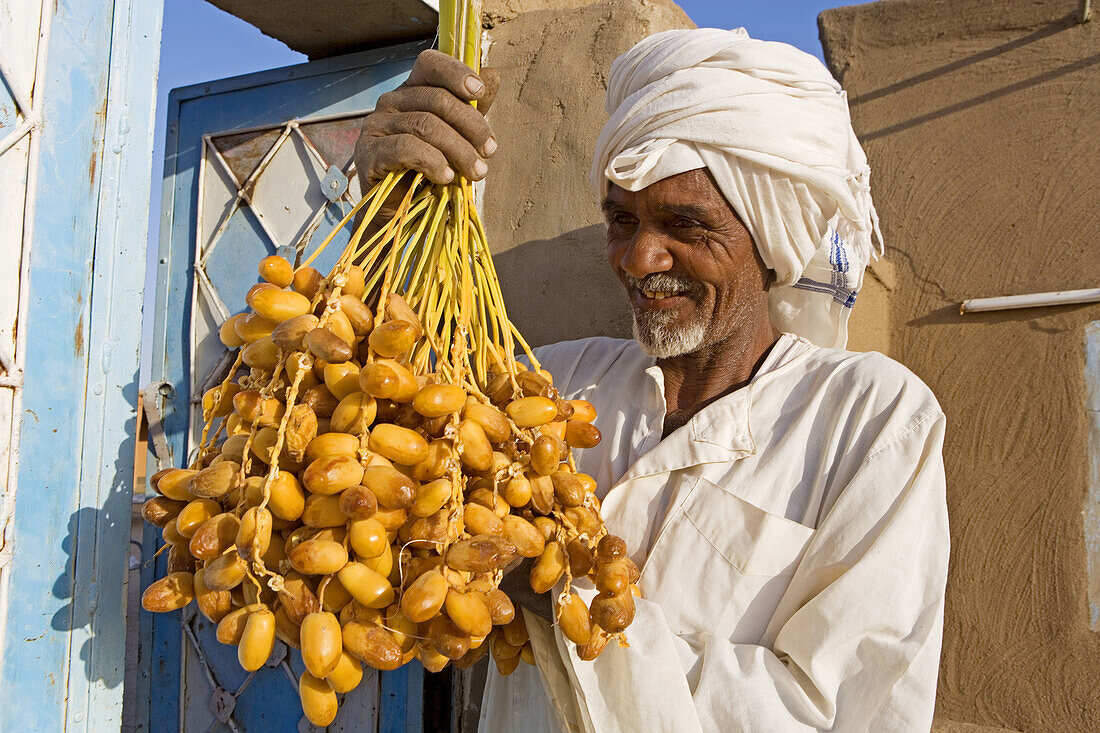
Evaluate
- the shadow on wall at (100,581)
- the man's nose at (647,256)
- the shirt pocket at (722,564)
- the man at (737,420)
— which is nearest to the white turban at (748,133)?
the man at (737,420)

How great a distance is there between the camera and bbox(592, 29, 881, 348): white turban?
1.60m

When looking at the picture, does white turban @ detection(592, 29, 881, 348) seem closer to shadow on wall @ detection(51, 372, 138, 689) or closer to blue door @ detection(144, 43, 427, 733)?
blue door @ detection(144, 43, 427, 733)

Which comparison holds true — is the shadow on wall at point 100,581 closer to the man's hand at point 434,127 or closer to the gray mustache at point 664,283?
the man's hand at point 434,127

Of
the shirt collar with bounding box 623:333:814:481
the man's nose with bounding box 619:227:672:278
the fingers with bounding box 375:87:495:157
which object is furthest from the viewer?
the man's nose with bounding box 619:227:672:278

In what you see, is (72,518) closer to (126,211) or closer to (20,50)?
(126,211)

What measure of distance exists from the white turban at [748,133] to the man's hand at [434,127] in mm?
357

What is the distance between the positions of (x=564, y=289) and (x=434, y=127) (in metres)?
1.01

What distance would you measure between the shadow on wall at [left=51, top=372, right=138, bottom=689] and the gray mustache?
0.97m

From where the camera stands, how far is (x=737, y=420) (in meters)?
1.56

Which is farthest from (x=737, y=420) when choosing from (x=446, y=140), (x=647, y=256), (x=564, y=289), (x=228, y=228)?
(x=228, y=228)

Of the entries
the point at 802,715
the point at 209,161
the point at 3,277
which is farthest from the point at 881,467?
the point at 209,161

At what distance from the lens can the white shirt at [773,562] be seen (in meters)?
1.26

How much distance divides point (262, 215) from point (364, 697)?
1.40m

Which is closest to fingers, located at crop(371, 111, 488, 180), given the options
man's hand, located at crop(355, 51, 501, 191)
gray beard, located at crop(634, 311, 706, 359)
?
man's hand, located at crop(355, 51, 501, 191)
